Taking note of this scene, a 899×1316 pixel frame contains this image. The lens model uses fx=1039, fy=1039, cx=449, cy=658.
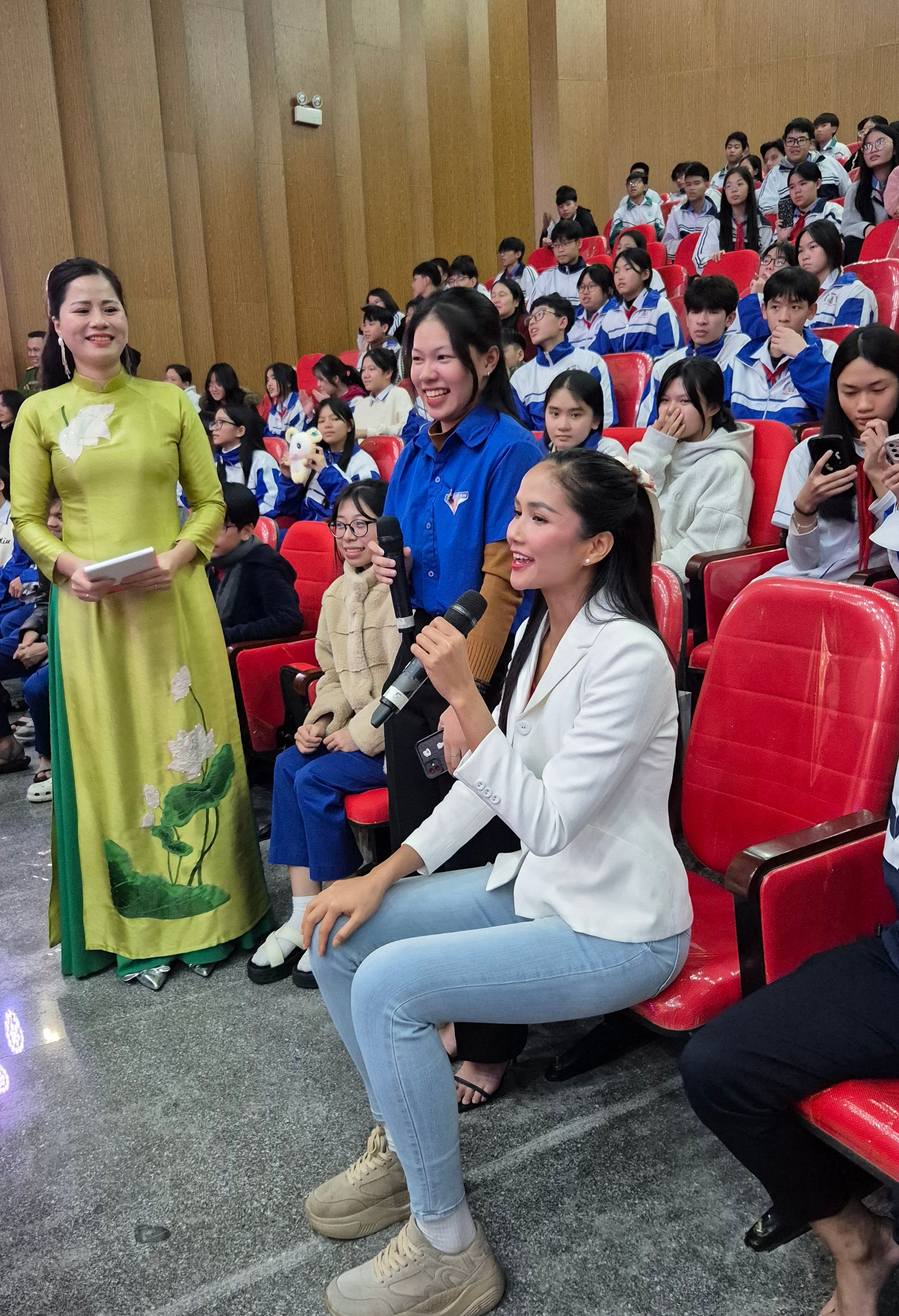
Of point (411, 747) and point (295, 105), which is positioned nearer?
point (411, 747)

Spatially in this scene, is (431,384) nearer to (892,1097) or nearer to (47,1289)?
(892,1097)

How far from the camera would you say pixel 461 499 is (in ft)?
5.53

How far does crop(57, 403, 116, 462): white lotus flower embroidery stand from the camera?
202cm

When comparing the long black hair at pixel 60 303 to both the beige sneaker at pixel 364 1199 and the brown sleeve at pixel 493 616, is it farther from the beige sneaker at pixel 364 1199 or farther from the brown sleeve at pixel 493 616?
the beige sneaker at pixel 364 1199

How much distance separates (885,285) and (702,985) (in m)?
4.02

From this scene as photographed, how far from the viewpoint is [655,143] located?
33.9ft

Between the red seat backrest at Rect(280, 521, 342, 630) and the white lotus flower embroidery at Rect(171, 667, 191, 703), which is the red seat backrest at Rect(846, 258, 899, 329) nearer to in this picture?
the red seat backrest at Rect(280, 521, 342, 630)

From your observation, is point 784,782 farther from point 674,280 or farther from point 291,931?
point 674,280

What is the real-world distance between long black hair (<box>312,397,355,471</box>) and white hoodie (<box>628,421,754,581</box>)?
4.43 feet

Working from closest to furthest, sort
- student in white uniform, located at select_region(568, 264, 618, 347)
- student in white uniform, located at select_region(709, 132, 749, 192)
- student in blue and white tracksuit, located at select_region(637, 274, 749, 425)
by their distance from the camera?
student in blue and white tracksuit, located at select_region(637, 274, 749, 425) → student in white uniform, located at select_region(568, 264, 618, 347) → student in white uniform, located at select_region(709, 132, 749, 192)

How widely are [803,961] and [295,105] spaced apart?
26.6ft

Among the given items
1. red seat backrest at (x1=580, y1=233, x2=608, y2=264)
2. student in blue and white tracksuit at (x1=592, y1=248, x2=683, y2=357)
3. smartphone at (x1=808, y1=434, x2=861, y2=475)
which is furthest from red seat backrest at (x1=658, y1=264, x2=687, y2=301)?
smartphone at (x1=808, y1=434, x2=861, y2=475)

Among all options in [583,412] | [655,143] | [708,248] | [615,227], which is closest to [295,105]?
[615,227]

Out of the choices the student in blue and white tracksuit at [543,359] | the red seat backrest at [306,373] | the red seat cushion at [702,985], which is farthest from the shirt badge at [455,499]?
the red seat backrest at [306,373]
